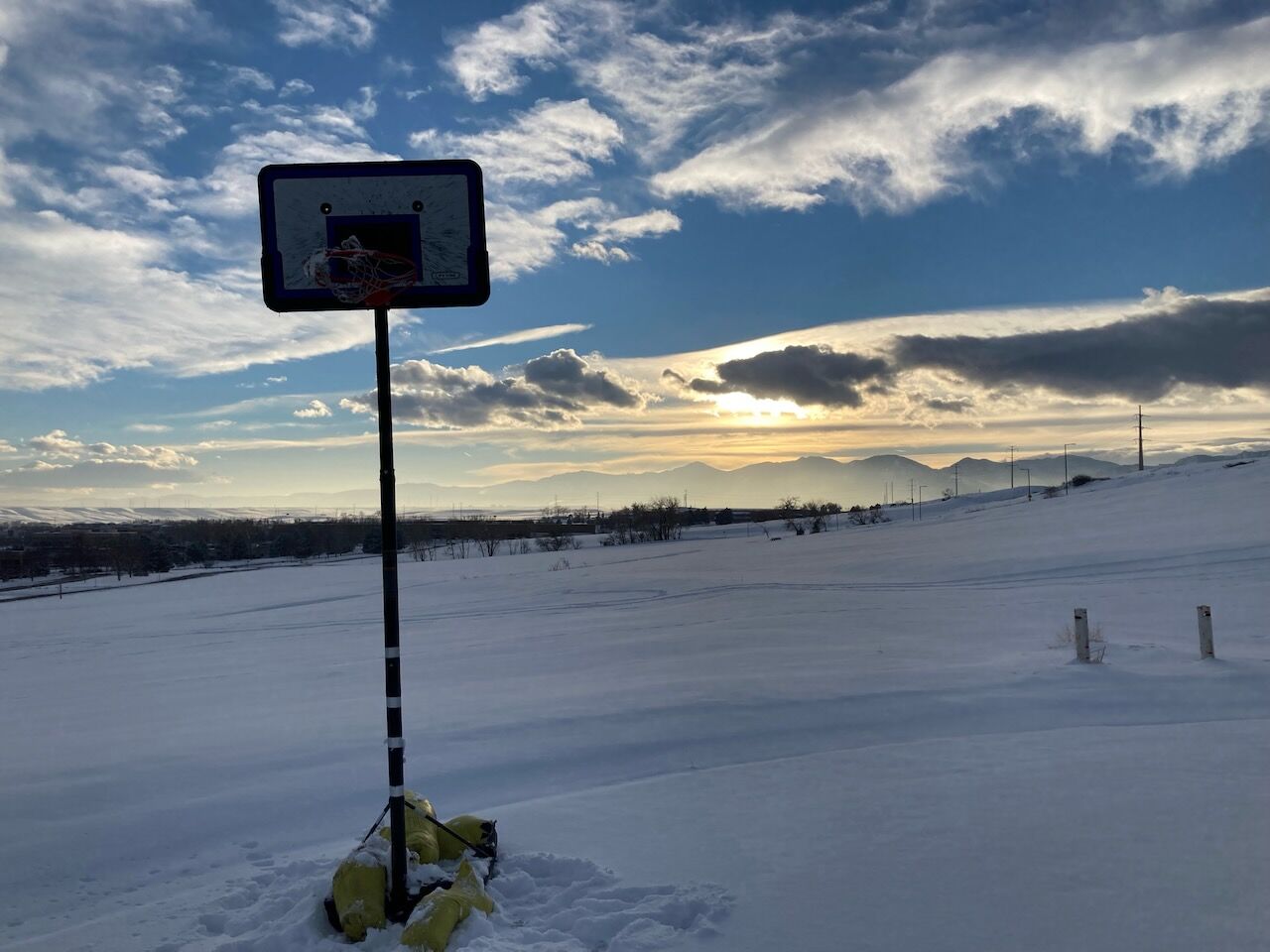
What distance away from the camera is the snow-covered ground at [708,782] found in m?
4.00

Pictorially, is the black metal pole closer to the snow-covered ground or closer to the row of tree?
the snow-covered ground

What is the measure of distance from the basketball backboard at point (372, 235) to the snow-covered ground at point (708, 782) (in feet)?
10.5

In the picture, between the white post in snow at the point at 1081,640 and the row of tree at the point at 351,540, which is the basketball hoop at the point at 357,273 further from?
the row of tree at the point at 351,540

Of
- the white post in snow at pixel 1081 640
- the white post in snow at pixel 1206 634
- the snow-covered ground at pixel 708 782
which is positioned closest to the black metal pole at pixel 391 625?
the snow-covered ground at pixel 708 782

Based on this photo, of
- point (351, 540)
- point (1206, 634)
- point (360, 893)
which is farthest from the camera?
point (351, 540)

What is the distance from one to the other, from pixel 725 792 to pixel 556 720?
3.17m

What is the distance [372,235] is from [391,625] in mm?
2167

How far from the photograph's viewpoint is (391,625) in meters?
4.40

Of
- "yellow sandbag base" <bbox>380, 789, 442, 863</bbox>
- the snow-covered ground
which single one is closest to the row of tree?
the snow-covered ground

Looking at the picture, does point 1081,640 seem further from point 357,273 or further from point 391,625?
point 357,273

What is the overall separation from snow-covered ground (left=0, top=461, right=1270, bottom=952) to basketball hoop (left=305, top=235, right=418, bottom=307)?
320 centimetres

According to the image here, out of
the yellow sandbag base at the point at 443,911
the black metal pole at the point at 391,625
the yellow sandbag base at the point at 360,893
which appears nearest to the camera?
the yellow sandbag base at the point at 443,911

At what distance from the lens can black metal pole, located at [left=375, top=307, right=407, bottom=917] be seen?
4191 mm

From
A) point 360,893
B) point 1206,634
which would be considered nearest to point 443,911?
point 360,893
